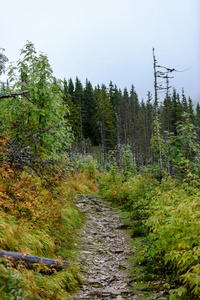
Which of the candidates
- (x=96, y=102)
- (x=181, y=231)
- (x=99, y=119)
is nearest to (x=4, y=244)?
(x=181, y=231)

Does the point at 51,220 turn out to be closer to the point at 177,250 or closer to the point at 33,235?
the point at 33,235

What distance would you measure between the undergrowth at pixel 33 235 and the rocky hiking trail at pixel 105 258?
38cm

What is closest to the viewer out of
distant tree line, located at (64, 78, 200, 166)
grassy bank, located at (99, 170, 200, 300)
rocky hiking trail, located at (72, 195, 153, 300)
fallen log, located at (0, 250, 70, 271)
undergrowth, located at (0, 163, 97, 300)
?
undergrowth, located at (0, 163, 97, 300)

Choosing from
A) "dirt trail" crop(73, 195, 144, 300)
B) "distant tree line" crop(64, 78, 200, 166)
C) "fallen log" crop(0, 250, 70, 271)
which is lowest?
"dirt trail" crop(73, 195, 144, 300)

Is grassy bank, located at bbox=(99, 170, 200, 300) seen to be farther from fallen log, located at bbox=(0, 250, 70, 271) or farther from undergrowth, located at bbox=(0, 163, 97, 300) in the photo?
fallen log, located at bbox=(0, 250, 70, 271)

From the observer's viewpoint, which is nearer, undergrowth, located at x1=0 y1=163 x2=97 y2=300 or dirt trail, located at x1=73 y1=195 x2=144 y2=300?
undergrowth, located at x1=0 y1=163 x2=97 y2=300

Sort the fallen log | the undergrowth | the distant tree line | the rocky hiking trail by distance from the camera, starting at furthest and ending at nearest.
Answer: the distant tree line → the rocky hiking trail → the fallen log → the undergrowth

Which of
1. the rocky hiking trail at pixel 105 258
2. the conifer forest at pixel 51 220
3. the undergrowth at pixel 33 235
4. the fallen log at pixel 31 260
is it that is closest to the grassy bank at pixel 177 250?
the conifer forest at pixel 51 220

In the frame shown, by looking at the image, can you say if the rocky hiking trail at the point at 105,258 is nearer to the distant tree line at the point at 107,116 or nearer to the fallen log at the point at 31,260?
the fallen log at the point at 31,260

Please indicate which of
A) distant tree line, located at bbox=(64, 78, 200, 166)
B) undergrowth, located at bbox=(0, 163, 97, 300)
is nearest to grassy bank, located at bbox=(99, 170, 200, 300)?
Result: undergrowth, located at bbox=(0, 163, 97, 300)

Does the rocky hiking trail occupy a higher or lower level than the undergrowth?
lower

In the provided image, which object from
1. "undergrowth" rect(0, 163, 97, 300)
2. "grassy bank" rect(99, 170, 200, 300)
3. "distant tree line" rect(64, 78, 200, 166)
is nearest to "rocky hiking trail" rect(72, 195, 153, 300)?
"undergrowth" rect(0, 163, 97, 300)

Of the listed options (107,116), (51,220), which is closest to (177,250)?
(51,220)

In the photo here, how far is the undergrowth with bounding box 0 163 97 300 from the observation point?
3.82 metres
